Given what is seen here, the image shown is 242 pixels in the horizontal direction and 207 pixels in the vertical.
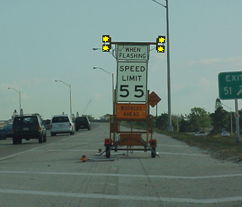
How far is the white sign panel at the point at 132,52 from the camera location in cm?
1650

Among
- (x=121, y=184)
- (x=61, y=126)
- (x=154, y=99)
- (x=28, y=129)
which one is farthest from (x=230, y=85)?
(x=61, y=126)

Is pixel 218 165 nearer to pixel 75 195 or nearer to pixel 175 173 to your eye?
pixel 175 173

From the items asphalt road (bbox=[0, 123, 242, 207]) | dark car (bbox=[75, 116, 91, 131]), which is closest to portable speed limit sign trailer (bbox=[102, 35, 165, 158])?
asphalt road (bbox=[0, 123, 242, 207])

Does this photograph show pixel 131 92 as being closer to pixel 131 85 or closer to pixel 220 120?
pixel 131 85

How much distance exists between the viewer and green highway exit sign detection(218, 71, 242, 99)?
74.8 feet

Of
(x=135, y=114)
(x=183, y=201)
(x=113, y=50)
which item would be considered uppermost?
(x=113, y=50)

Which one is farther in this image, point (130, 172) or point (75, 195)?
point (130, 172)

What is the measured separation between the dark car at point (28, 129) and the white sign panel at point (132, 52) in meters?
13.7

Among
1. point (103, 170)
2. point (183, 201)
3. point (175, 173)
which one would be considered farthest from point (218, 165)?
point (183, 201)

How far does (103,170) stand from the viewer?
12.6 m

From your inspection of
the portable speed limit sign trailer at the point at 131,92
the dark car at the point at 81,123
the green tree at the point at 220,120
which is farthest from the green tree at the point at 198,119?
the portable speed limit sign trailer at the point at 131,92

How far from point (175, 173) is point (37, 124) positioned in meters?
18.4

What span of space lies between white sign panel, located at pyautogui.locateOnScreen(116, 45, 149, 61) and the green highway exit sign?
765cm

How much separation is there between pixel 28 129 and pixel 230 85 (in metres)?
12.6
